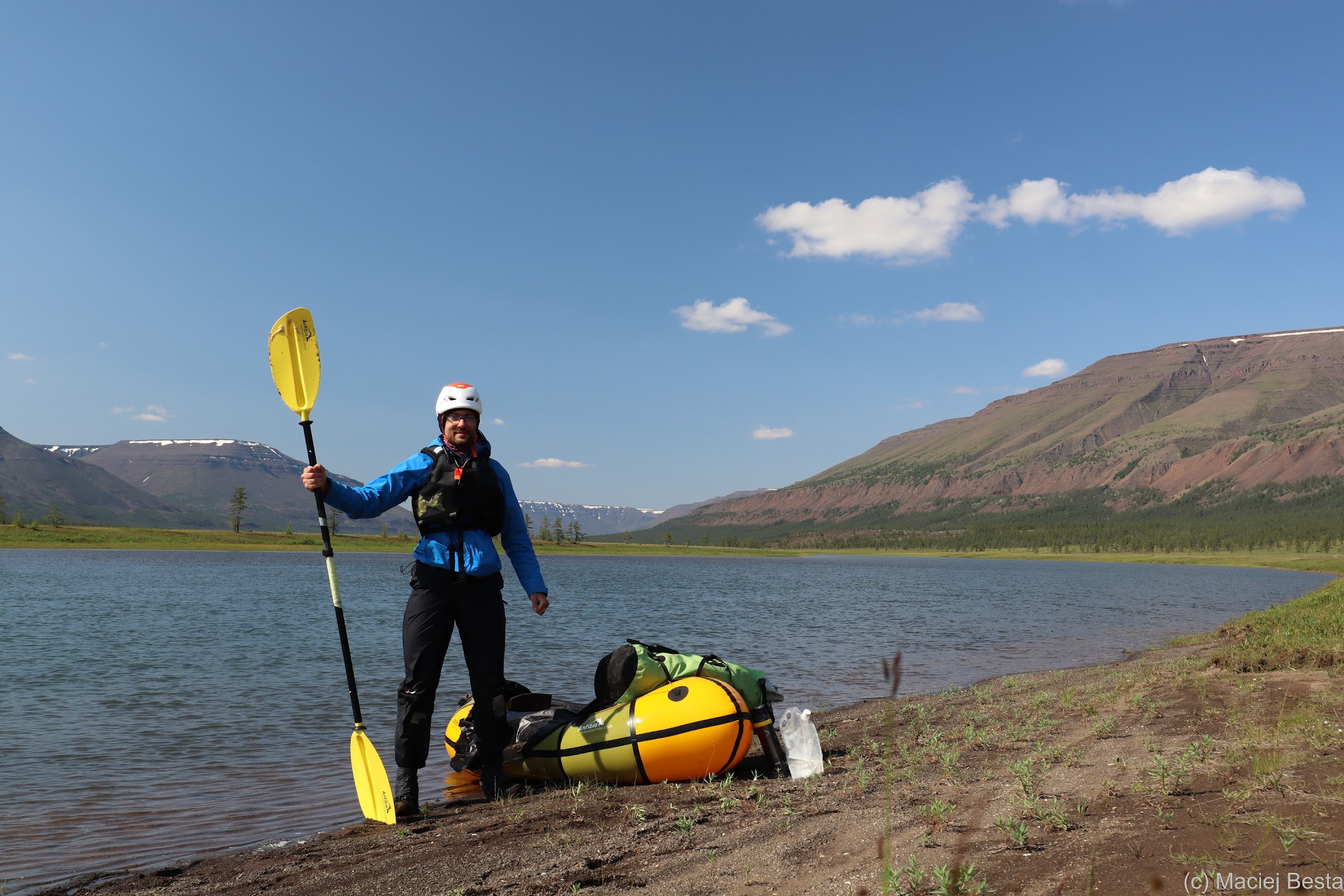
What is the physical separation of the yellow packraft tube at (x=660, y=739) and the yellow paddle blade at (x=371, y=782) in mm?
1544

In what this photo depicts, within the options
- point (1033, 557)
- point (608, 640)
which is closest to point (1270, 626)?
point (608, 640)

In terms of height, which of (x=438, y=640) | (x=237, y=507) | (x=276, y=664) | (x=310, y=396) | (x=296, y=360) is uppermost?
(x=237, y=507)

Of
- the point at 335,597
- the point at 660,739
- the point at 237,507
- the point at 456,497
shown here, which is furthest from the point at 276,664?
the point at 237,507

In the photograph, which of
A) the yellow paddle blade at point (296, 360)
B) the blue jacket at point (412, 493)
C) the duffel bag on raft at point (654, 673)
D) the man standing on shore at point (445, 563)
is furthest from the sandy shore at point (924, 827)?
the yellow paddle blade at point (296, 360)

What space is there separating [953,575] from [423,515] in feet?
283

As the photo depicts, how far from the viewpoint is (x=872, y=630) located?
90.7 feet

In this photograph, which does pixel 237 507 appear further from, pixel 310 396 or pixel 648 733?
pixel 648 733

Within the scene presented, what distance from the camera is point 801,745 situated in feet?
25.6

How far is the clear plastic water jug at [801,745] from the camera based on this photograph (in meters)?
7.60

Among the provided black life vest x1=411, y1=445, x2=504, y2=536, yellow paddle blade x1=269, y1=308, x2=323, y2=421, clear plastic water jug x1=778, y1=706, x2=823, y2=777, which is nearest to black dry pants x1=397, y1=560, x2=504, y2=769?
black life vest x1=411, y1=445, x2=504, y2=536

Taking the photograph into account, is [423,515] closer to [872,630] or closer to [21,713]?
[21,713]

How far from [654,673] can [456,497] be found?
2865 millimetres

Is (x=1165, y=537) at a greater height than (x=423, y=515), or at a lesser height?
lesser

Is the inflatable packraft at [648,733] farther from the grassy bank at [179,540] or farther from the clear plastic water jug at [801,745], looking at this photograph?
the grassy bank at [179,540]
